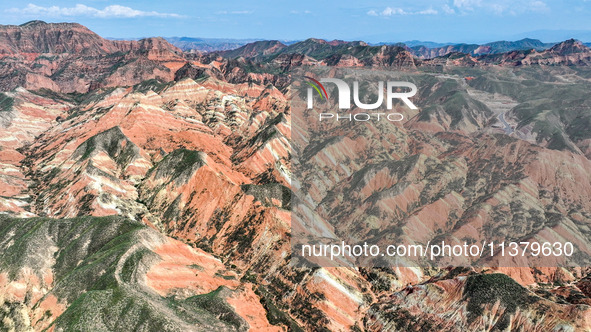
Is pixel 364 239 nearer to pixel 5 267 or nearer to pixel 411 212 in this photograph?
pixel 411 212

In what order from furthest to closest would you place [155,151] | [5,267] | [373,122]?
[373,122] < [155,151] < [5,267]

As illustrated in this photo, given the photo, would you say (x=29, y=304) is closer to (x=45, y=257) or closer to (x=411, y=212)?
(x=45, y=257)

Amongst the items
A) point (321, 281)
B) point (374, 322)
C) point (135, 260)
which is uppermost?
point (135, 260)

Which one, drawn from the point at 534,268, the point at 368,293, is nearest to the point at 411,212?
the point at 534,268

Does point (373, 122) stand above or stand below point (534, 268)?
above

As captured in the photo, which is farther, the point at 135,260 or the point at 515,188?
the point at 515,188

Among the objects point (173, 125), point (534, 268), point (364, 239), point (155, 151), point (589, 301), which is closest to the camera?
point (589, 301)

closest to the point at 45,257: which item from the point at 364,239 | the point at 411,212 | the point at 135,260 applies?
the point at 135,260
